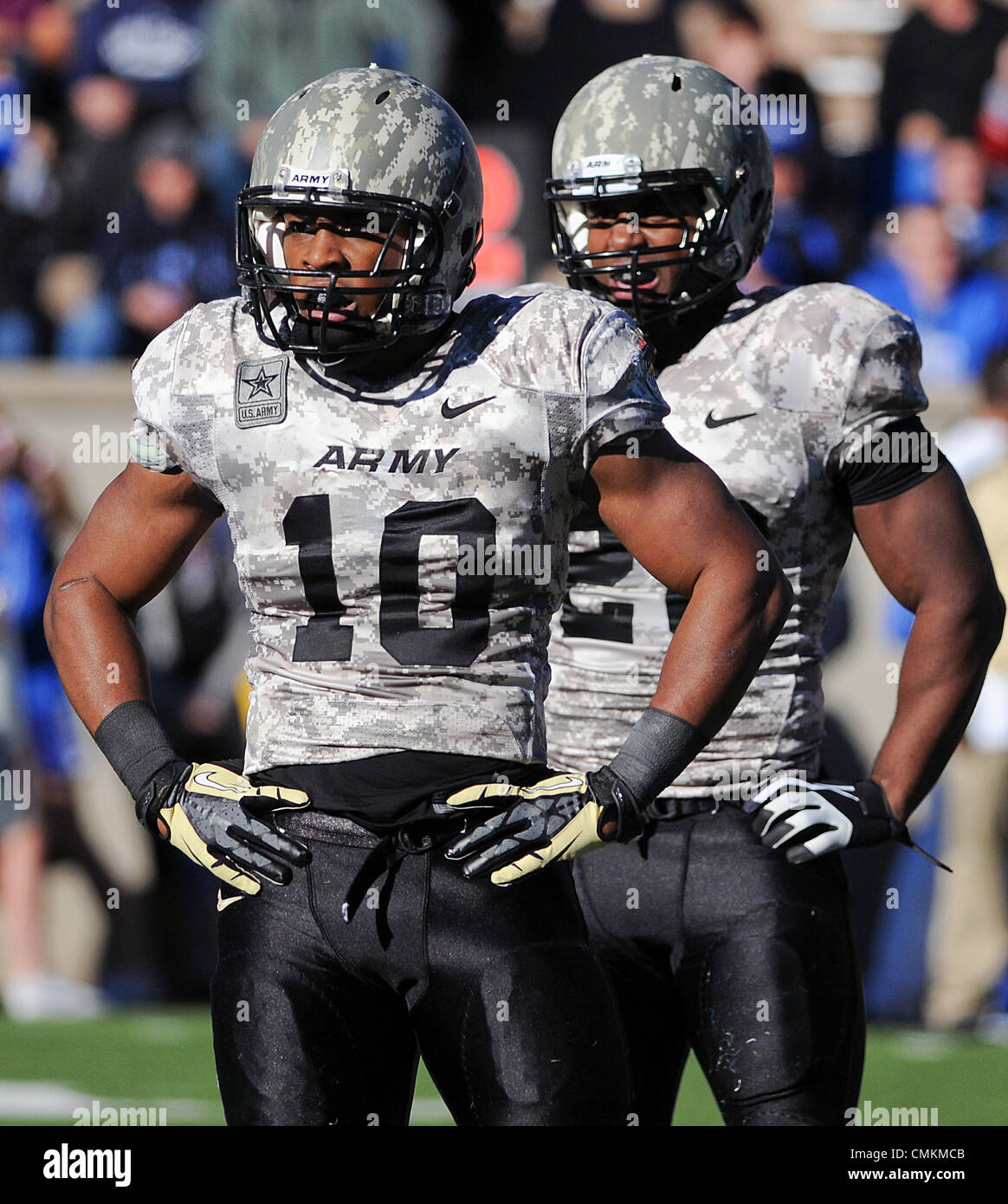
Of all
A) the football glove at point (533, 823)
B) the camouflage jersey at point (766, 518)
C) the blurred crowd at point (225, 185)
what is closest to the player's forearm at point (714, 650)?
the football glove at point (533, 823)

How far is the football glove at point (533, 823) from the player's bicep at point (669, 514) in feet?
0.95

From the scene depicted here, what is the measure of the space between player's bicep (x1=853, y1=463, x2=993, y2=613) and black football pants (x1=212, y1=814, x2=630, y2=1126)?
947 mm

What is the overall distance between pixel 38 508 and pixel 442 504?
399cm

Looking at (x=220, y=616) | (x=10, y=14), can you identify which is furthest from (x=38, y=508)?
(x=10, y=14)

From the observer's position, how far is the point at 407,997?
233cm

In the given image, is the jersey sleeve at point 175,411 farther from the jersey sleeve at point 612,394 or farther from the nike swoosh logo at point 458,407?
the jersey sleeve at point 612,394

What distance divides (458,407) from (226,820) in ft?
1.89

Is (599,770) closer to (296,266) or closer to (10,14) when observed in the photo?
(296,266)

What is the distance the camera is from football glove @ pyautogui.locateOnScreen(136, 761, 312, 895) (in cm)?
232

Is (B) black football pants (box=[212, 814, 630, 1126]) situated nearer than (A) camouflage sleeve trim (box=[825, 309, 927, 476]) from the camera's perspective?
Yes

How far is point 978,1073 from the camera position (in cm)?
536

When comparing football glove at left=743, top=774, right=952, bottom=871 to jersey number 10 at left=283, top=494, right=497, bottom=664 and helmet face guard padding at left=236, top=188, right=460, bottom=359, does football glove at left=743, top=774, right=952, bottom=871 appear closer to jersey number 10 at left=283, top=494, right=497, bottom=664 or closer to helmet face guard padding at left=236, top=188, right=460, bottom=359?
jersey number 10 at left=283, top=494, right=497, bottom=664

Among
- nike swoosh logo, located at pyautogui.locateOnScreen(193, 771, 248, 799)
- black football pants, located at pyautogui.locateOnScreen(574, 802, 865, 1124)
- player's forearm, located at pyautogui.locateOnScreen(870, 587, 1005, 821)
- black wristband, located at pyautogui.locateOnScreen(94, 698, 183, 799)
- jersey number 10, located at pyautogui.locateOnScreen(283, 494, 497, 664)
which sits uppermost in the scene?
jersey number 10, located at pyautogui.locateOnScreen(283, 494, 497, 664)

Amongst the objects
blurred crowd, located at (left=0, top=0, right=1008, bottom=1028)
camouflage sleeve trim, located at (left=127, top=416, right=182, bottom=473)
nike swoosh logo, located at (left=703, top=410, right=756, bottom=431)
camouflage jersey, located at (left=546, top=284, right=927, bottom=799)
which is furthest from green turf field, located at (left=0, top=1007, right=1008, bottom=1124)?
camouflage sleeve trim, located at (left=127, top=416, right=182, bottom=473)
